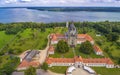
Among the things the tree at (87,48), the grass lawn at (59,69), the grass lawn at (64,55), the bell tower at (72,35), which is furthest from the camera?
the bell tower at (72,35)

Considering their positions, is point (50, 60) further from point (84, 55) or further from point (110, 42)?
point (110, 42)

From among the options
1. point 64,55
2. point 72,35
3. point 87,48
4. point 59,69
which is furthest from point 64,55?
point 59,69

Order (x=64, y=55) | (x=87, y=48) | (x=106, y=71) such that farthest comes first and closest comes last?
1. (x=87, y=48)
2. (x=64, y=55)
3. (x=106, y=71)

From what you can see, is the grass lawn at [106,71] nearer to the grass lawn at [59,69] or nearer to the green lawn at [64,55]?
the grass lawn at [59,69]

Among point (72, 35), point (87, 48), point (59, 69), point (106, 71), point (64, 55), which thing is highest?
point (72, 35)

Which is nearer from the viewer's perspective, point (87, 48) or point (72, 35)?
point (87, 48)


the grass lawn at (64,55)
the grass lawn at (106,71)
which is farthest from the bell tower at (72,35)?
the grass lawn at (106,71)

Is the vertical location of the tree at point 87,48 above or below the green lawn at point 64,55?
above

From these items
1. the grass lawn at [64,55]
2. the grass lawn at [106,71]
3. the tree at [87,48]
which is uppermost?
the tree at [87,48]

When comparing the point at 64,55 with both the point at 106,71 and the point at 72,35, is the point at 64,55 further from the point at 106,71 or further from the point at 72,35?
the point at 106,71

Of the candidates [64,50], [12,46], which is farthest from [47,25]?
[64,50]

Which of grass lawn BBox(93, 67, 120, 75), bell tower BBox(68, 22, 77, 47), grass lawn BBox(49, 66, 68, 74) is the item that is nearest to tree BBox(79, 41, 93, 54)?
bell tower BBox(68, 22, 77, 47)
